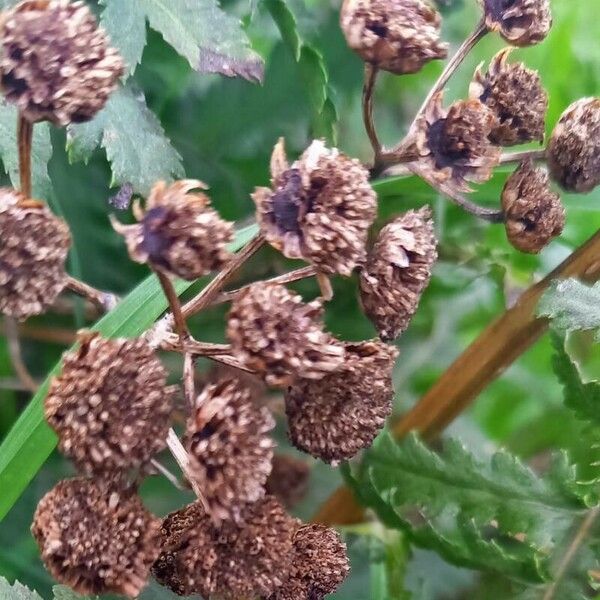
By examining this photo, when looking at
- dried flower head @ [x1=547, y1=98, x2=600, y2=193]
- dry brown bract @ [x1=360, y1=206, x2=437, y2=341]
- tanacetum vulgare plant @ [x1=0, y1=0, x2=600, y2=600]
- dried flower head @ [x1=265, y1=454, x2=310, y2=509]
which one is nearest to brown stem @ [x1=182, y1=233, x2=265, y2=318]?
tanacetum vulgare plant @ [x1=0, y1=0, x2=600, y2=600]

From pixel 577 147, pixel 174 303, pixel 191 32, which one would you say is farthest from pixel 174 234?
pixel 577 147

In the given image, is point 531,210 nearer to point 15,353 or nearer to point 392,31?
point 392,31

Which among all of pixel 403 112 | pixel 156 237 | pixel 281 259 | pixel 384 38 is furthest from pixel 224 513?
pixel 403 112

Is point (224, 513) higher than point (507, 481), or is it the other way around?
point (224, 513)

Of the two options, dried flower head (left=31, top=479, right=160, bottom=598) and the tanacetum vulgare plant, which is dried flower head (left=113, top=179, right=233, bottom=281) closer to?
the tanacetum vulgare plant

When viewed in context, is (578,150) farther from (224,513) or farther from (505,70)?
(224,513)

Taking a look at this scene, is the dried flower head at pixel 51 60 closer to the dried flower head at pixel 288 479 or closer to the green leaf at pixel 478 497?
the green leaf at pixel 478 497

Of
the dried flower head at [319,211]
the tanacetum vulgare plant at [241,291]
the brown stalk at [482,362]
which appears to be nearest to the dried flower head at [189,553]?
the tanacetum vulgare plant at [241,291]
